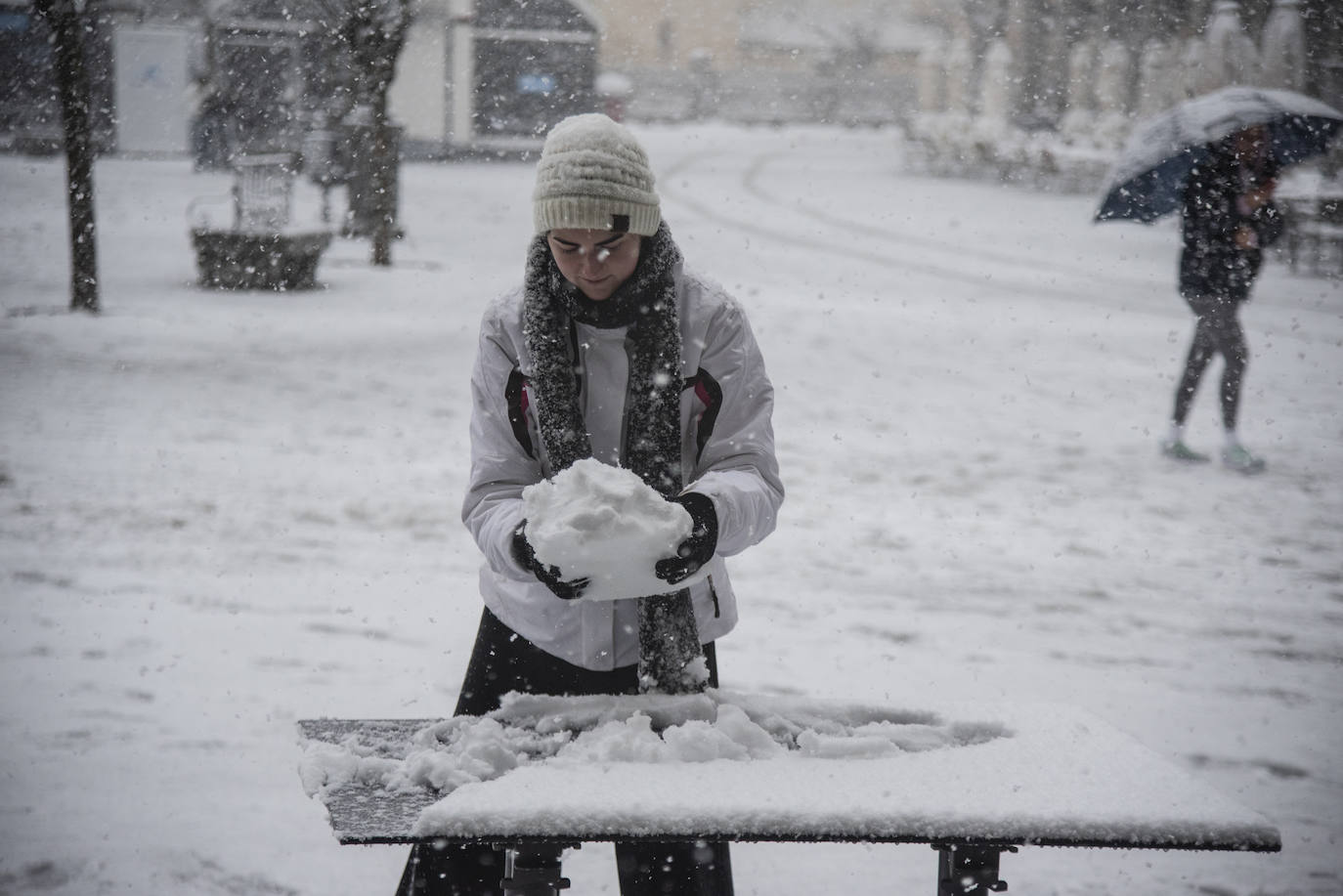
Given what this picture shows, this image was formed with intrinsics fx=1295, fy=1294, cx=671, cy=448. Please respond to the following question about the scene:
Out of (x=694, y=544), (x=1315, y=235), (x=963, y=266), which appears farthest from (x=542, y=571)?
(x=1315, y=235)

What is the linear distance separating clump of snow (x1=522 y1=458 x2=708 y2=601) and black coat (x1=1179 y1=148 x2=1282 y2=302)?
226 inches

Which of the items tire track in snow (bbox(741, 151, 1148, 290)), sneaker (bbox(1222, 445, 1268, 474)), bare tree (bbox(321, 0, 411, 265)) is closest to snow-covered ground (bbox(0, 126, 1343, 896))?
sneaker (bbox(1222, 445, 1268, 474))

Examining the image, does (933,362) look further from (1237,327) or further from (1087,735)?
(1087,735)

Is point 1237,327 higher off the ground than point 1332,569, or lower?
higher

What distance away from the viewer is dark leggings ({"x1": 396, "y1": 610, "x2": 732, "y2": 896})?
6.98 feet

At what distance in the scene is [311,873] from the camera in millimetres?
3080

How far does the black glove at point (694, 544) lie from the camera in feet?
6.33

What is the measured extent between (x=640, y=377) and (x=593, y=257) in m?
0.21

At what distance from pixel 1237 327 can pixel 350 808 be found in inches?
252

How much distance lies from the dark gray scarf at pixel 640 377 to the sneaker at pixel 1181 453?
604 centimetres

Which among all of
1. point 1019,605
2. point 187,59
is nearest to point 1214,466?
point 1019,605

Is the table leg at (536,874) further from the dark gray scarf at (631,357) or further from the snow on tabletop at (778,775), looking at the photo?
the dark gray scarf at (631,357)

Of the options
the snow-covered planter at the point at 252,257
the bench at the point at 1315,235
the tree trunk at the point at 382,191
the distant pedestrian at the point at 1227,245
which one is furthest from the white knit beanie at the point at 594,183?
the bench at the point at 1315,235

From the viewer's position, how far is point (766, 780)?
193 cm
